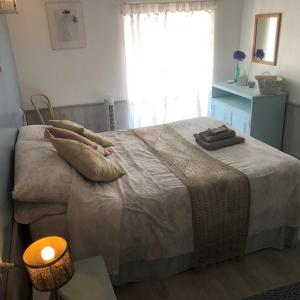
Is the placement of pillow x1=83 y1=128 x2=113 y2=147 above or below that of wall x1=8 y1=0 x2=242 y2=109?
below

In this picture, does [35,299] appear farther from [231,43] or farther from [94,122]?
[231,43]

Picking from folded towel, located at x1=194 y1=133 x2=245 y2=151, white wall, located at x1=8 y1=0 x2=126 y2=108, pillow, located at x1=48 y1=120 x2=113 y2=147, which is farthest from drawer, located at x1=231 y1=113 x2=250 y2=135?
pillow, located at x1=48 y1=120 x2=113 y2=147

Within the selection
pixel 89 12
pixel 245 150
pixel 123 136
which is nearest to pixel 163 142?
pixel 123 136

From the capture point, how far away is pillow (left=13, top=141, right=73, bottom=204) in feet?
5.70

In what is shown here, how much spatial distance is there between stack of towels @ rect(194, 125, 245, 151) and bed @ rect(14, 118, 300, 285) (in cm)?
16

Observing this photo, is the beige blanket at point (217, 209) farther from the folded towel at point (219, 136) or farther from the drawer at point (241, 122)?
the drawer at point (241, 122)

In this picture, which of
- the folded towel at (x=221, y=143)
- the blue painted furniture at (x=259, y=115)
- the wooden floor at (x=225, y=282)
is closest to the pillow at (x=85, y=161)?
the wooden floor at (x=225, y=282)

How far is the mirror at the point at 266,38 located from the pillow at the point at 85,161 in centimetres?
273

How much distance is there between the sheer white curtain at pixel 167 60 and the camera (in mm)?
3891

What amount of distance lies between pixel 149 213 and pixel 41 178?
0.68 meters

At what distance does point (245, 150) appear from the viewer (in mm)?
2453

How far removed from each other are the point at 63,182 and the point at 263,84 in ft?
8.59

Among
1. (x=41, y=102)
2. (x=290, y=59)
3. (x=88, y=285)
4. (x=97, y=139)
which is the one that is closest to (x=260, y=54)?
(x=290, y=59)

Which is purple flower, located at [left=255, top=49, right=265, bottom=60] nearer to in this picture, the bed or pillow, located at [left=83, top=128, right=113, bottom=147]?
the bed
